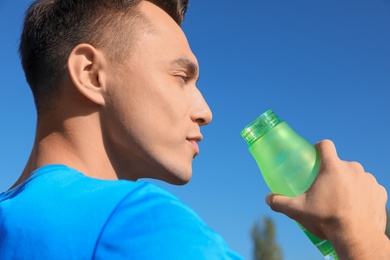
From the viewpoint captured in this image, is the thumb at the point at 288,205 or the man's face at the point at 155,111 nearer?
the thumb at the point at 288,205

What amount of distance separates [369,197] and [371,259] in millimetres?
184

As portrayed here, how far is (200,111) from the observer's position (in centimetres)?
164

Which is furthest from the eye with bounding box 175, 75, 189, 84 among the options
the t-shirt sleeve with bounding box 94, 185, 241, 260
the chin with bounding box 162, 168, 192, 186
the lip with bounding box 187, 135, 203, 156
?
the t-shirt sleeve with bounding box 94, 185, 241, 260

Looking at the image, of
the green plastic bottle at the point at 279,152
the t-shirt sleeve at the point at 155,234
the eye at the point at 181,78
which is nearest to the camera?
the t-shirt sleeve at the point at 155,234

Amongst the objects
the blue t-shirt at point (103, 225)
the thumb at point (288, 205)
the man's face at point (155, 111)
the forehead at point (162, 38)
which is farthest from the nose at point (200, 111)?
the blue t-shirt at point (103, 225)

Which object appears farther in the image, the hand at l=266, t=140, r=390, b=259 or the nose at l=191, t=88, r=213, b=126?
the nose at l=191, t=88, r=213, b=126

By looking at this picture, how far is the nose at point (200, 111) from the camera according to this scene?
1.64 m

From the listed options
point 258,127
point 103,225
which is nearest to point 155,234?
point 103,225

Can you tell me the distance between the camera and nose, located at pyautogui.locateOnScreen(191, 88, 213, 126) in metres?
1.64

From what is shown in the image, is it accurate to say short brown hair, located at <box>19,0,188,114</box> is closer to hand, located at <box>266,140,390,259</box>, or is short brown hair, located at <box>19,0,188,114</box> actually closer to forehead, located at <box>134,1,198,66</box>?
forehead, located at <box>134,1,198,66</box>

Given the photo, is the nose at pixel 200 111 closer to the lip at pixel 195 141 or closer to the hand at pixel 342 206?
the lip at pixel 195 141

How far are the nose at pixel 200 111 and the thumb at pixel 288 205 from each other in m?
0.37

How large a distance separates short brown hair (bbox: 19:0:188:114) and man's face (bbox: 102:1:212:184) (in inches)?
3.7

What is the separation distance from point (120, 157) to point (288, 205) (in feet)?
1.65
